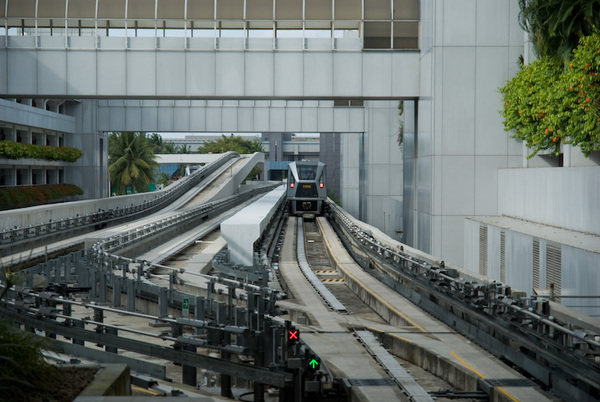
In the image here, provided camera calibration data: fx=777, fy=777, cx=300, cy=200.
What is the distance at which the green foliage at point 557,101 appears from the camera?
21.0 meters

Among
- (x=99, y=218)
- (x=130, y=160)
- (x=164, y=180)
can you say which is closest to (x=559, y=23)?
(x=99, y=218)

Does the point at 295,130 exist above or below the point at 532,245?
above

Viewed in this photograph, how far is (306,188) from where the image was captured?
50375mm

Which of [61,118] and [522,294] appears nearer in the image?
[522,294]

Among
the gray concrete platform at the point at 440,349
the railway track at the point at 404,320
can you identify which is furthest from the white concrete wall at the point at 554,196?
the gray concrete platform at the point at 440,349

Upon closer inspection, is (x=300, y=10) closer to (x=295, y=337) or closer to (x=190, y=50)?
(x=190, y=50)

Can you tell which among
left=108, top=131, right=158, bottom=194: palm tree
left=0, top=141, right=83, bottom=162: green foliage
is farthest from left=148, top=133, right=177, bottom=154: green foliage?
left=0, top=141, right=83, bottom=162: green foliage

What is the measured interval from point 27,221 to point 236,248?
8.83 meters

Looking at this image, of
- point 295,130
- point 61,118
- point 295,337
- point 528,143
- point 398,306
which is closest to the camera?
point 295,337

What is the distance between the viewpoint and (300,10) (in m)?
28.5

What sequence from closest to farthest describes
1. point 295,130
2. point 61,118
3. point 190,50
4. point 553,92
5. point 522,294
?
point 522,294 → point 553,92 → point 190,50 → point 61,118 → point 295,130

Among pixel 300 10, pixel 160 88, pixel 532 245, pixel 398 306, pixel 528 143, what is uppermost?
pixel 300 10

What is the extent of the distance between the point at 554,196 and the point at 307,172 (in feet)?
98.0

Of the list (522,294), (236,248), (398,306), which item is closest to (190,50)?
(236,248)
